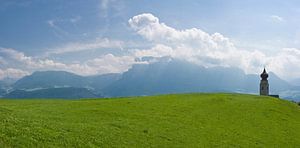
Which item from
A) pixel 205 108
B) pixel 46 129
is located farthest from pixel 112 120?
pixel 205 108

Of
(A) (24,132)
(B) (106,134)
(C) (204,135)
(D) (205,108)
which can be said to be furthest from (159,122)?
(A) (24,132)

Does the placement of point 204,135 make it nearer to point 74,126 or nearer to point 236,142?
point 236,142

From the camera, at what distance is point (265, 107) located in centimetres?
6334

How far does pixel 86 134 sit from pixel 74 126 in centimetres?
256

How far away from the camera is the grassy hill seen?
3011 centimetres

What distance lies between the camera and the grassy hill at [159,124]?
30109 mm

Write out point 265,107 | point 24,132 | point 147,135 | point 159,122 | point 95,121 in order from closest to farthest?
point 24,132, point 147,135, point 95,121, point 159,122, point 265,107

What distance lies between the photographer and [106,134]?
111 feet

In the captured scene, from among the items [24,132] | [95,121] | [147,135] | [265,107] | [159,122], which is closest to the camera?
[24,132]

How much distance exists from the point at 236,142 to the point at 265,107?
2436 centimetres

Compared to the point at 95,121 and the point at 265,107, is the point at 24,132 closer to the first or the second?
the point at 95,121

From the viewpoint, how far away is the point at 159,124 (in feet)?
143

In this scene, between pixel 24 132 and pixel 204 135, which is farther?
pixel 204 135

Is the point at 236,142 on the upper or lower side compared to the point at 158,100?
lower
